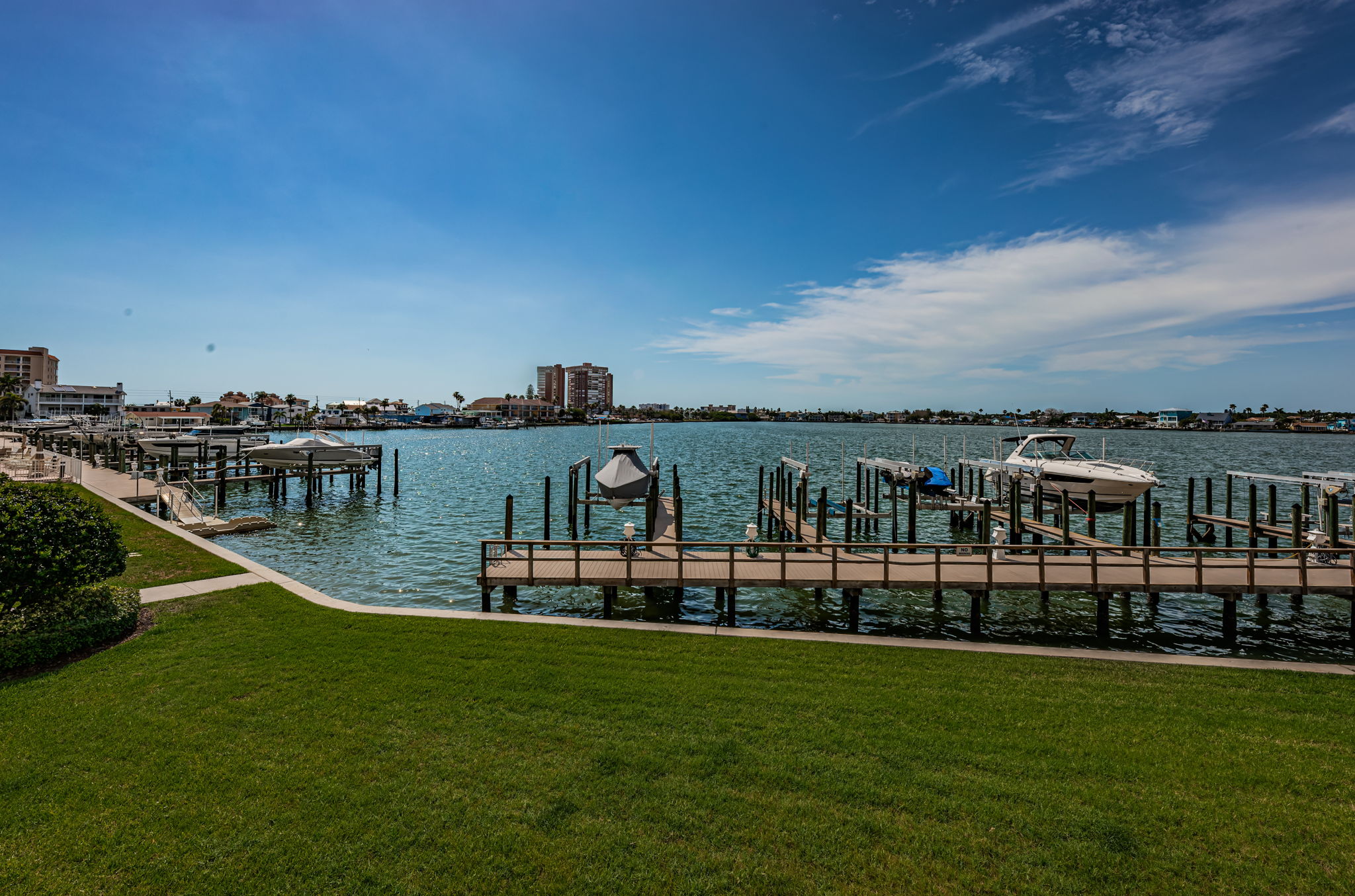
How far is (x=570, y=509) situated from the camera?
85.7ft

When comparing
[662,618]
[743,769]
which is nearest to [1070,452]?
[662,618]

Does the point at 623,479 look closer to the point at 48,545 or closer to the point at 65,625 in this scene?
the point at 65,625

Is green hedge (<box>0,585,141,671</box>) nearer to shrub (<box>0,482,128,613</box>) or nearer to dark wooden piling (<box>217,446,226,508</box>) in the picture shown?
shrub (<box>0,482,128,613</box>)

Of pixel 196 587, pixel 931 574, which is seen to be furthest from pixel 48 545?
pixel 931 574

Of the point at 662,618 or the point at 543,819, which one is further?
the point at 662,618

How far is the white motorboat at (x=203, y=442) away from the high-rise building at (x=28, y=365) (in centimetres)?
12765

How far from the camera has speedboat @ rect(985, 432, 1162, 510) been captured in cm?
2445

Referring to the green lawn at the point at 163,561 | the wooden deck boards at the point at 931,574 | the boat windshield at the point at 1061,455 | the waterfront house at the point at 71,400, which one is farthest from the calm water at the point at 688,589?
the waterfront house at the point at 71,400

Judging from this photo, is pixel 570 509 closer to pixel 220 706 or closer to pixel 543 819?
pixel 220 706

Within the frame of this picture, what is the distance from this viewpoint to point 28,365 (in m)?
145

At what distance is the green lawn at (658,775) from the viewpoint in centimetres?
517

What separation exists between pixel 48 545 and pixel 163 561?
816 cm

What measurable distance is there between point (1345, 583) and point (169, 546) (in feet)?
102

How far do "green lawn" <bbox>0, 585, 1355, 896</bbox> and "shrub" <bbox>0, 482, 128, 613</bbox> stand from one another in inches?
59.2
